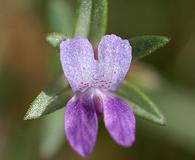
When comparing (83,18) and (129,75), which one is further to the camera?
(129,75)

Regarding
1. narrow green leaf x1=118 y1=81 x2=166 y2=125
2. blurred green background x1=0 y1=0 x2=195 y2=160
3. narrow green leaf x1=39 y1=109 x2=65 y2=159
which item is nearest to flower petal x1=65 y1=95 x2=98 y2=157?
narrow green leaf x1=118 y1=81 x2=166 y2=125

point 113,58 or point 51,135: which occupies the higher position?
point 113,58

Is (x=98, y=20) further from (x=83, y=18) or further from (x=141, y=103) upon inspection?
(x=141, y=103)

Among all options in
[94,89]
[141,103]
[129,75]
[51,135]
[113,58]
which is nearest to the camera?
[113,58]

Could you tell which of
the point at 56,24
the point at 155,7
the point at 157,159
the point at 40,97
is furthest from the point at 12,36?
the point at 40,97

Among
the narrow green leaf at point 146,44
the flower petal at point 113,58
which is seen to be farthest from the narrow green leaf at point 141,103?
the flower petal at point 113,58

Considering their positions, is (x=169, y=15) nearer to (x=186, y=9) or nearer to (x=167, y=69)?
(x=186, y=9)

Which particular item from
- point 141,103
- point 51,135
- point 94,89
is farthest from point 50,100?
point 51,135

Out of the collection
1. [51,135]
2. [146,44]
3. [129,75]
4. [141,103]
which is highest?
[146,44]
